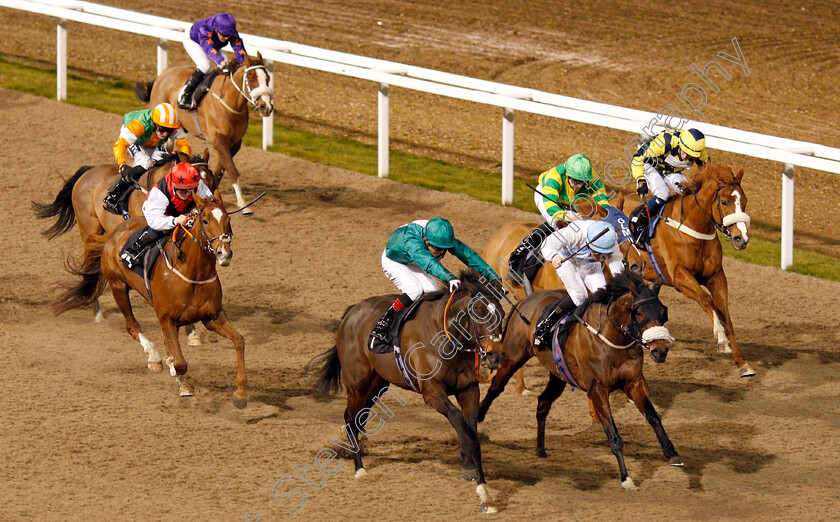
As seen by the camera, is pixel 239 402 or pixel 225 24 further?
pixel 225 24

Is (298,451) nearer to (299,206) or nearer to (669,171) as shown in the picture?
(669,171)

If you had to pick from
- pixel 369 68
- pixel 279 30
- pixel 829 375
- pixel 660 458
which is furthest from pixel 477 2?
pixel 660 458

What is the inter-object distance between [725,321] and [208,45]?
22.9 feet

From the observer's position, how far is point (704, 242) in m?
10.8

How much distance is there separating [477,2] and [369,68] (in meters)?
7.36

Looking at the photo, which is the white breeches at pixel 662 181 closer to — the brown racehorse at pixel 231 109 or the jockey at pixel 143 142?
the jockey at pixel 143 142

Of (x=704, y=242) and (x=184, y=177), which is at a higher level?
(x=184, y=177)

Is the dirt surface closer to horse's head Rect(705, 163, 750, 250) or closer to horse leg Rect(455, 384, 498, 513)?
horse leg Rect(455, 384, 498, 513)

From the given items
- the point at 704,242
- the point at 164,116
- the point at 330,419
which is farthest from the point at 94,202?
the point at 704,242

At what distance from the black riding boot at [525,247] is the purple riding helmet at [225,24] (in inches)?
210

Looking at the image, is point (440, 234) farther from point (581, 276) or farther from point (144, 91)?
point (144, 91)

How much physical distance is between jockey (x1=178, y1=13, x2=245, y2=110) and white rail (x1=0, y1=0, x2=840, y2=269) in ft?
3.40

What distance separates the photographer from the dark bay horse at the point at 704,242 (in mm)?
10359

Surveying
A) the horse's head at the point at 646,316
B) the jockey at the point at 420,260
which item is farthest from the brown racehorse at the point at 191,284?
the horse's head at the point at 646,316
